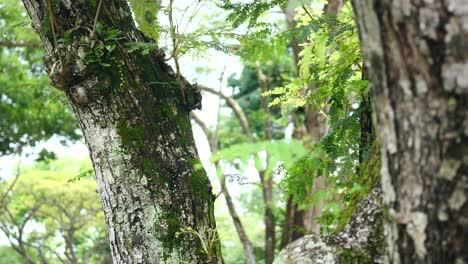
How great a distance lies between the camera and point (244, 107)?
55.4 feet

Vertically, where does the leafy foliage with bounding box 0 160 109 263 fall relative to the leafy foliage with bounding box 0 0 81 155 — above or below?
below

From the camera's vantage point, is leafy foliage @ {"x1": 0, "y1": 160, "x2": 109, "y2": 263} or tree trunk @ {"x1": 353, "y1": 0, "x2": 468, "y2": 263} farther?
leafy foliage @ {"x1": 0, "y1": 160, "x2": 109, "y2": 263}

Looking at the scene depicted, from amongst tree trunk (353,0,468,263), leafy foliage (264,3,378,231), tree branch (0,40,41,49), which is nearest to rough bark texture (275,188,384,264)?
Answer: tree trunk (353,0,468,263)

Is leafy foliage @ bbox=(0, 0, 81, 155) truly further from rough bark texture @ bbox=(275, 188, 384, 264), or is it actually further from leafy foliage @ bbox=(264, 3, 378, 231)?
rough bark texture @ bbox=(275, 188, 384, 264)

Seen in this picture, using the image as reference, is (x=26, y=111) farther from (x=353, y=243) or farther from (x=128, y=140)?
(x=353, y=243)

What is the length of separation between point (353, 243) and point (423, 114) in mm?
649

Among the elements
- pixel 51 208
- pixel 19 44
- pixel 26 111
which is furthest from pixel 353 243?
pixel 51 208

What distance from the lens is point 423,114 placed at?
119cm

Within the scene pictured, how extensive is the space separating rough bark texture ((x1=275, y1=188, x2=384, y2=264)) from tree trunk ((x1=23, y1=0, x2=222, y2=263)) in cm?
73

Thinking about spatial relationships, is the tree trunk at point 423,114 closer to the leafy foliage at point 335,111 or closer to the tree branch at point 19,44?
the leafy foliage at point 335,111

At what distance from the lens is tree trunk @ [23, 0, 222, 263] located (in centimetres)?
235

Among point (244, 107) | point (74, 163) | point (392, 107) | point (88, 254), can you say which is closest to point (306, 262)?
point (392, 107)

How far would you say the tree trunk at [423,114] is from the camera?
1.15m

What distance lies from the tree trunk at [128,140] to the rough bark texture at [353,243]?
Answer: 2.38ft
